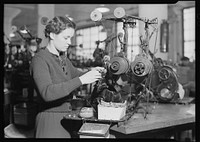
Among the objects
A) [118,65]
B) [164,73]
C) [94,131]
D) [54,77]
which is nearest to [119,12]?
[118,65]

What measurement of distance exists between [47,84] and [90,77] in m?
0.25

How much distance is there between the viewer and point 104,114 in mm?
1627

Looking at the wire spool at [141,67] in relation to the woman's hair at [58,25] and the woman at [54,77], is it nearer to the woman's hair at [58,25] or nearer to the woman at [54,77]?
the woman at [54,77]

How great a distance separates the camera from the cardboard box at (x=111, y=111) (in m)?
1.61

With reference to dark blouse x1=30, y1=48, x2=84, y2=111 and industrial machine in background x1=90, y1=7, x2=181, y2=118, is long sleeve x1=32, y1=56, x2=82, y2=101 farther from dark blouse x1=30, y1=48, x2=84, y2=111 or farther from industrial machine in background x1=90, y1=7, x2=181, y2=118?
industrial machine in background x1=90, y1=7, x2=181, y2=118

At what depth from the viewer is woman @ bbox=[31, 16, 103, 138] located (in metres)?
1.43

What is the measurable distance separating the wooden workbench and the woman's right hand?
13.6 inches

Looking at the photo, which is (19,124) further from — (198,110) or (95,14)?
(198,110)

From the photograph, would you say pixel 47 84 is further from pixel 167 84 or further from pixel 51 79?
pixel 167 84

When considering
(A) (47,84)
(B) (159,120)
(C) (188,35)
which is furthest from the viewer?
(C) (188,35)

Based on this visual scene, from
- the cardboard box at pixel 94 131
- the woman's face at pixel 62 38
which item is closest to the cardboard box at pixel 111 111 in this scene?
the cardboard box at pixel 94 131

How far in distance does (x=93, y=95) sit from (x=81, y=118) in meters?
0.29

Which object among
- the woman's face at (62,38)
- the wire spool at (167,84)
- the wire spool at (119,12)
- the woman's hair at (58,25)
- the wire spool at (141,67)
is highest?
the wire spool at (119,12)

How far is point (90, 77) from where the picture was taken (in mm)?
1508
